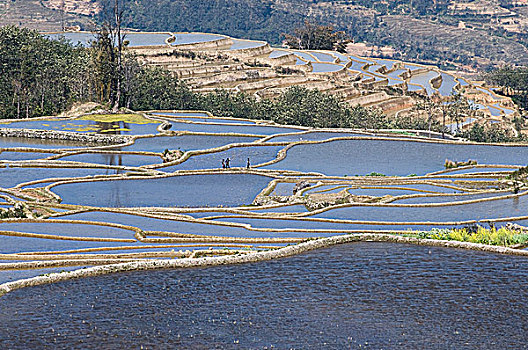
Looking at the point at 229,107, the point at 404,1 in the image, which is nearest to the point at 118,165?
the point at 229,107

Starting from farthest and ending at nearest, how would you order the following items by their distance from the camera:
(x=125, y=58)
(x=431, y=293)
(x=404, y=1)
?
(x=404, y=1) → (x=125, y=58) → (x=431, y=293)

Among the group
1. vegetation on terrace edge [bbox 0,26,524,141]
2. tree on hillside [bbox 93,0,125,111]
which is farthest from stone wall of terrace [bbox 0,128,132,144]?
tree on hillside [bbox 93,0,125,111]

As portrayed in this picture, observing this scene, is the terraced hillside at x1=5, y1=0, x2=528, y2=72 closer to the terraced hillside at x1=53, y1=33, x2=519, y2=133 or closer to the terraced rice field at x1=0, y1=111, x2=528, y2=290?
the terraced hillside at x1=53, y1=33, x2=519, y2=133

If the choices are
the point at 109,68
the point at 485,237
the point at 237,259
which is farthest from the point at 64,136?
the point at 485,237

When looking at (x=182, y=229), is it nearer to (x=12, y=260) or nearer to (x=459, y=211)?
(x=12, y=260)

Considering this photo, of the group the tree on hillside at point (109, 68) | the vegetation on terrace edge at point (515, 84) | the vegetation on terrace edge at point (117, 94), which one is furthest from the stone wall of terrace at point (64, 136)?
the vegetation on terrace edge at point (515, 84)

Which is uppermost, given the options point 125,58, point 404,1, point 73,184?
point 404,1

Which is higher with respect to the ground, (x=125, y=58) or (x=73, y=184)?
(x=125, y=58)
